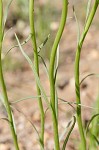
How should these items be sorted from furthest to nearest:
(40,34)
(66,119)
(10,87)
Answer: (40,34), (10,87), (66,119)

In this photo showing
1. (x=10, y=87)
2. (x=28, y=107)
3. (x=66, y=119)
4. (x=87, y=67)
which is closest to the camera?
(x=66, y=119)

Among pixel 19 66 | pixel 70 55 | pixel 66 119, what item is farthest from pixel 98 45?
pixel 66 119

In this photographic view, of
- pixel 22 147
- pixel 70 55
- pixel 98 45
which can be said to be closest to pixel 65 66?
pixel 70 55

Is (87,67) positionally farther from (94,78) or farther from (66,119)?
(66,119)

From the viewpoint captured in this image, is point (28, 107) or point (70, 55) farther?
point (70, 55)

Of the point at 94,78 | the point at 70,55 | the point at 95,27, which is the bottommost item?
the point at 94,78

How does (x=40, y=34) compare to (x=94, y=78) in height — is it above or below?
above
